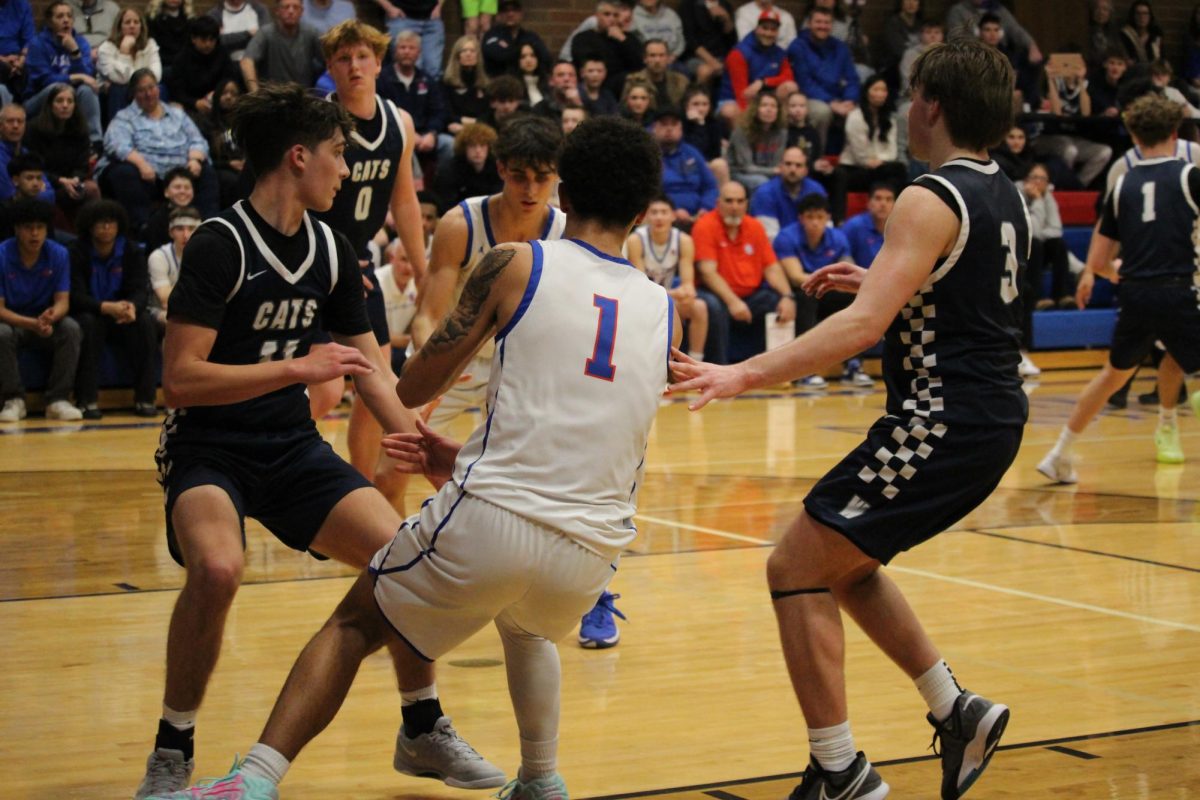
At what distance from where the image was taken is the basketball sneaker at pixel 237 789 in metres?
3.40

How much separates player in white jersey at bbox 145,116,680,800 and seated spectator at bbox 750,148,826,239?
464 inches

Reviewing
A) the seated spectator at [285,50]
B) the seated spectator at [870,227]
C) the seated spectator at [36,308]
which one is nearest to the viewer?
the seated spectator at [36,308]

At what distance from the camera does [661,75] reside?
16047mm

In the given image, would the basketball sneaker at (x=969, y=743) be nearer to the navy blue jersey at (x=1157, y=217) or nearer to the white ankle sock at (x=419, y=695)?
the white ankle sock at (x=419, y=695)

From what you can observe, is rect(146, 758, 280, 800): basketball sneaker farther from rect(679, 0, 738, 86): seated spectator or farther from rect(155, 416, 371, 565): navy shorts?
rect(679, 0, 738, 86): seated spectator

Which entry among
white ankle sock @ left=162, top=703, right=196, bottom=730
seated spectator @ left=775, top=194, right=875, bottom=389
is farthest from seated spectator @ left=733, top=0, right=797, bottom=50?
white ankle sock @ left=162, top=703, right=196, bottom=730

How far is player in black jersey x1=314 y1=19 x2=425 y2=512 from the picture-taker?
6363 millimetres

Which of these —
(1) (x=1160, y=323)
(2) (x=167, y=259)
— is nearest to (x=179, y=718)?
(1) (x=1160, y=323)

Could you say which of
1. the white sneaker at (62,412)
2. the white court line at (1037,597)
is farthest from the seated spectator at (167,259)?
the white court line at (1037,597)

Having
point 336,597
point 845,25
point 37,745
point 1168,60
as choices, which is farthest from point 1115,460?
point 1168,60

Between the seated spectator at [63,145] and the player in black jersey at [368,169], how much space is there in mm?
6984

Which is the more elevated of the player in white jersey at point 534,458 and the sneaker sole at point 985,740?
the player in white jersey at point 534,458

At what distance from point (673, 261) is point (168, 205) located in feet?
14.1

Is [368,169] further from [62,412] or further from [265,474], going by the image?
[62,412]
